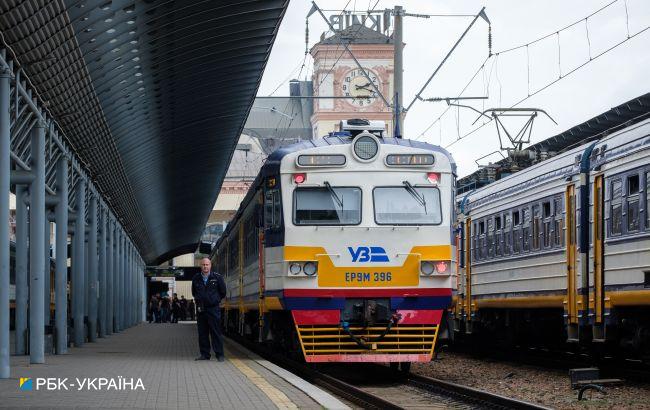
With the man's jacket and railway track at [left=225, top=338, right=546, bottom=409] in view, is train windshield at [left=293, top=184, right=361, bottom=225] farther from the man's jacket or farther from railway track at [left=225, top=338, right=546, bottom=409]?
the man's jacket

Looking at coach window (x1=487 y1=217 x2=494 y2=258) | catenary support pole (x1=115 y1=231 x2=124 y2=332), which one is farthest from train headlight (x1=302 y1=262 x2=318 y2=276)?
catenary support pole (x1=115 y1=231 x2=124 y2=332)

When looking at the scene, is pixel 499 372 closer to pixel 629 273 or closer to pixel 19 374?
pixel 629 273

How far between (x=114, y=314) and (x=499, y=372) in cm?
2374

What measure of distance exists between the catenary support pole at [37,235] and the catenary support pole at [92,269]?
10723 millimetres

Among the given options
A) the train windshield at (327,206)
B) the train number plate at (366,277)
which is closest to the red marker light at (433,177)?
the train windshield at (327,206)

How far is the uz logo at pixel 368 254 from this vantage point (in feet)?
57.3

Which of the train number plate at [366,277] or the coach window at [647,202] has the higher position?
the coach window at [647,202]

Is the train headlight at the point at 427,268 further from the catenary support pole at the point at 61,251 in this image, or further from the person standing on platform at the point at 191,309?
the person standing on platform at the point at 191,309

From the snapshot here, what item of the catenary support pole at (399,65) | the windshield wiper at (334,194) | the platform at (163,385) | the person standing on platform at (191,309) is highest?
the catenary support pole at (399,65)

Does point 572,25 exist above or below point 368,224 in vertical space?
above

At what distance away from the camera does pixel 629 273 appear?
17000 mm

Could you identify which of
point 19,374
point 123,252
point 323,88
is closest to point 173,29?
point 19,374

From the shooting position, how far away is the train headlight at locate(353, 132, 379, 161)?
59.2ft

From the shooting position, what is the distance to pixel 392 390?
687 inches
